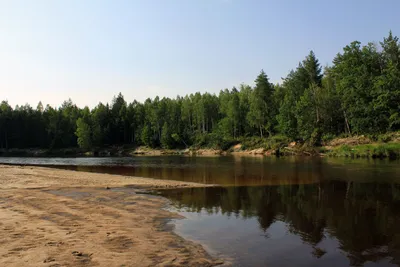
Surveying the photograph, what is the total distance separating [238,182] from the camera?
2725 centimetres

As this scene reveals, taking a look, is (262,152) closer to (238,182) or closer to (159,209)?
(238,182)

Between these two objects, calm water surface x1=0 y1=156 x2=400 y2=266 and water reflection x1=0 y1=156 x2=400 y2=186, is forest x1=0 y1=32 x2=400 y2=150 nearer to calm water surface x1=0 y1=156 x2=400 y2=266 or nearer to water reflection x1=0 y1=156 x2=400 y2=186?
water reflection x1=0 y1=156 x2=400 y2=186

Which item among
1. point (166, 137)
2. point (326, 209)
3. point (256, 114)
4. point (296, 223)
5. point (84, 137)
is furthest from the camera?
point (84, 137)

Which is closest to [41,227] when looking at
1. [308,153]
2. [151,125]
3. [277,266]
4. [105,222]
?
[105,222]

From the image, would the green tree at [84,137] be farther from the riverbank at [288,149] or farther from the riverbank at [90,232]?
the riverbank at [90,232]

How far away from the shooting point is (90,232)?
11484 millimetres

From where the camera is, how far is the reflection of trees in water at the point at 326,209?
11.2m

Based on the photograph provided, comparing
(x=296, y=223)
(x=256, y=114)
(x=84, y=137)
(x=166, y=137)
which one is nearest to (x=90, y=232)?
(x=296, y=223)

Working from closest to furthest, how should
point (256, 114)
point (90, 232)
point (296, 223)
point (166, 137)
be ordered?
point (90, 232) < point (296, 223) < point (256, 114) < point (166, 137)

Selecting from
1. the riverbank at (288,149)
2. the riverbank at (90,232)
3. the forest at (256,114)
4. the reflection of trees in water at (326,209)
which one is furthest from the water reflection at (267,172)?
the forest at (256,114)

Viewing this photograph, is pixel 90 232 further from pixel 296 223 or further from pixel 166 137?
pixel 166 137

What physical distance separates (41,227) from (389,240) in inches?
486

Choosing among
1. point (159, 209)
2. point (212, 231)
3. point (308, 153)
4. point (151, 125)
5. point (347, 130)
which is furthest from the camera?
point (151, 125)

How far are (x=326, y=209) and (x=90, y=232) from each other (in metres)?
11.3
